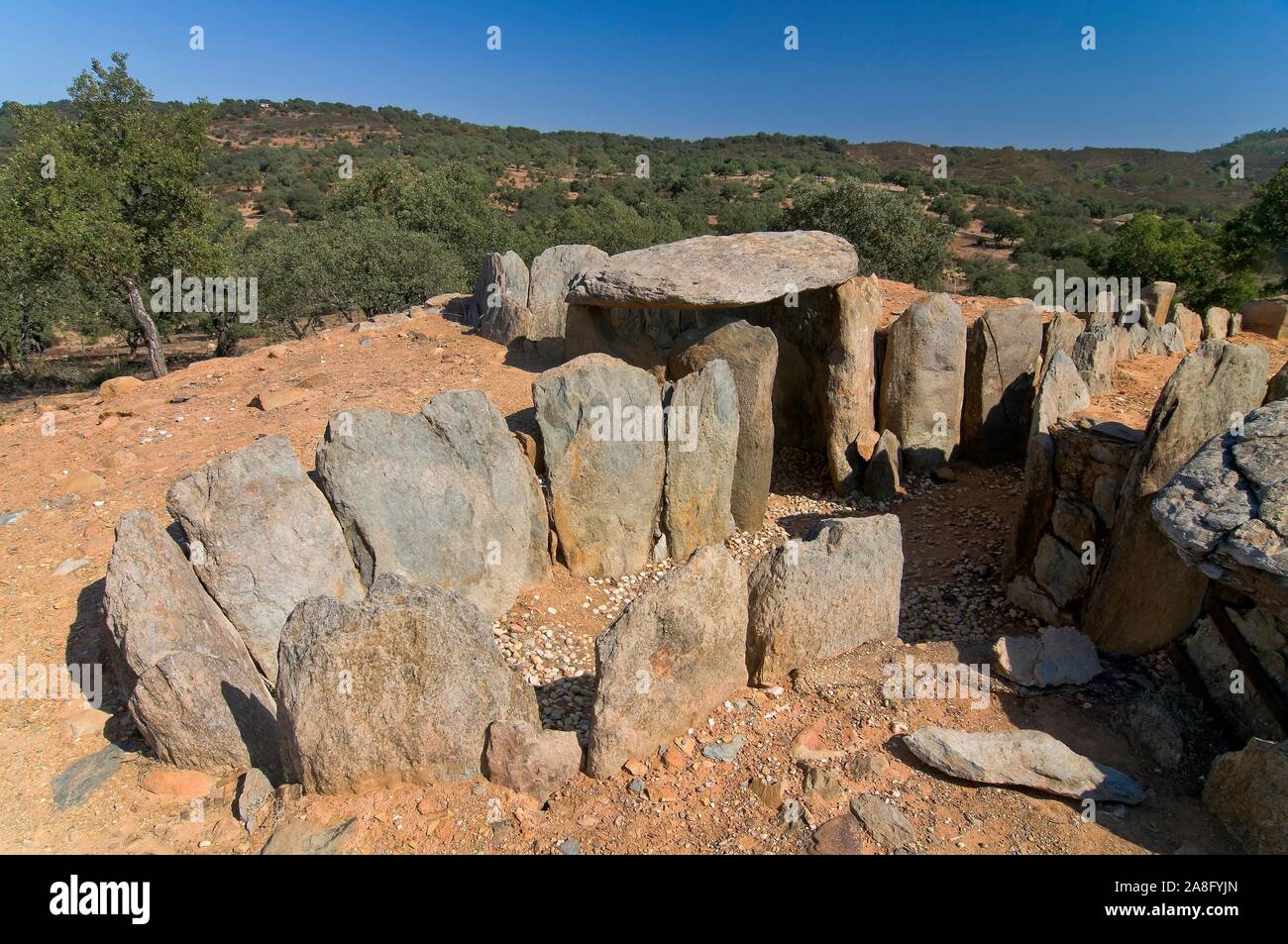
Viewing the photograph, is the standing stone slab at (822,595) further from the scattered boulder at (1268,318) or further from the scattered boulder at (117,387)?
the scattered boulder at (1268,318)

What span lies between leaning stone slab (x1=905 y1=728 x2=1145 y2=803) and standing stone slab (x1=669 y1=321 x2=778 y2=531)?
4319mm

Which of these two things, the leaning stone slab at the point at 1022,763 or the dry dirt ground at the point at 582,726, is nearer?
the dry dirt ground at the point at 582,726

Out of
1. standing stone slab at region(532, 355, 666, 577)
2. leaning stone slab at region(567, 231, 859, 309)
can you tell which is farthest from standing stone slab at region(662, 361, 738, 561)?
leaning stone slab at region(567, 231, 859, 309)

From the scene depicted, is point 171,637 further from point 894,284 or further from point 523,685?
point 894,284

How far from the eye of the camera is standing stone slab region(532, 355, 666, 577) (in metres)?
7.32

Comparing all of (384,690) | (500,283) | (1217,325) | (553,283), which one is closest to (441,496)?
(384,690)

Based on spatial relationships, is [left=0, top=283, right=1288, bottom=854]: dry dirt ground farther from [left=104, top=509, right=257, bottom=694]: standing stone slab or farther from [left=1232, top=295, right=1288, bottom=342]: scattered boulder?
[left=1232, top=295, right=1288, bottom=342]: scattered boulder

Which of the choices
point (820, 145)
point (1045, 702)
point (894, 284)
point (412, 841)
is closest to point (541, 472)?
point (412, 841)

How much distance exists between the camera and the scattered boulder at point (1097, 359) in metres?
8.35

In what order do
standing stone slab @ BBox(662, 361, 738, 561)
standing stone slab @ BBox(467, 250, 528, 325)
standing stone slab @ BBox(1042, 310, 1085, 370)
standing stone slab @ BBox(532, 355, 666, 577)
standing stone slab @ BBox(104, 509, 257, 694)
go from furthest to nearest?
standing stone slab @ BBox(467, 250, 528, 325)
standing stone slab @ BBox(1042, 310, 1085, 370)
standing stone slab @ BBox(662, 361, 738, 561)
standing stone slab @ BBox(532, 355, 666, 577)
standing stone slab @ BBox(104, 509, 257, 694)

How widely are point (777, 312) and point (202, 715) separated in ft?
27.9

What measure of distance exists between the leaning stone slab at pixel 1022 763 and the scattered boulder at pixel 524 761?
87.5 inches

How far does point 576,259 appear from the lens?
38.9 ft

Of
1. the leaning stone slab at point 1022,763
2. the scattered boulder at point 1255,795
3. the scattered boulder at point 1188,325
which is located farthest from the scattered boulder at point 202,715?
the scattered boulder at point 1188,325
